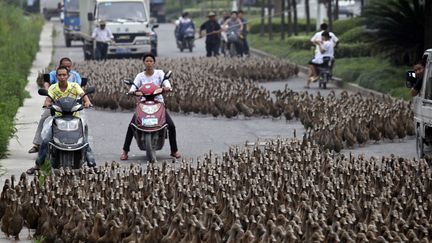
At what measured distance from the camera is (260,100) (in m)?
25.2

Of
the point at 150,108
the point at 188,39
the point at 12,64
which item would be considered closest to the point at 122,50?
the point at 188,39

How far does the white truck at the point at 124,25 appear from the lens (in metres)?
43.8

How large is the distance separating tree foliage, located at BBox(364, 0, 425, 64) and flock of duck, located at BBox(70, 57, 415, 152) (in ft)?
12.4

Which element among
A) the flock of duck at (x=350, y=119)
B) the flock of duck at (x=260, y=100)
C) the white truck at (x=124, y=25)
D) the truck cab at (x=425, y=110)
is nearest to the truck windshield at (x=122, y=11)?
the white truck at (x=124, y=25)

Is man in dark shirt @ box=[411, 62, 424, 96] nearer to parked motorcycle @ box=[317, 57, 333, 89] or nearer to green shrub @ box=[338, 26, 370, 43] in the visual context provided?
parked motorcycle @ box=[317, 57, 333, 89]

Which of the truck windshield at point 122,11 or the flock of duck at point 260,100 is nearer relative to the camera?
the flock of duck at point 260,100

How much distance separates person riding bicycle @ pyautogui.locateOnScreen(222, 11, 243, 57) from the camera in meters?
44.0

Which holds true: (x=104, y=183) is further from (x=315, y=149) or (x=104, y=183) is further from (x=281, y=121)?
(x=281, y=121)

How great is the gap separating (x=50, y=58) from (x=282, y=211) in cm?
3432

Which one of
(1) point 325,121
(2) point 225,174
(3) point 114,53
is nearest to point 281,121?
(1) point 325,121

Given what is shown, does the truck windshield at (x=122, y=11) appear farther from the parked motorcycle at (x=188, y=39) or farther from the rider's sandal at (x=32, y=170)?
the rider's sandal at (x=32, y=170)

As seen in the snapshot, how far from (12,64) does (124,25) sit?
11.4 metres

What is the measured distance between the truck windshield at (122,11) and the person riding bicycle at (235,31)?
285 centimetres

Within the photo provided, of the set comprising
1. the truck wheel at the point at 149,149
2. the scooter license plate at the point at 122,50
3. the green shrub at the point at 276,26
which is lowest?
the truck wheel at the point at 149,149
